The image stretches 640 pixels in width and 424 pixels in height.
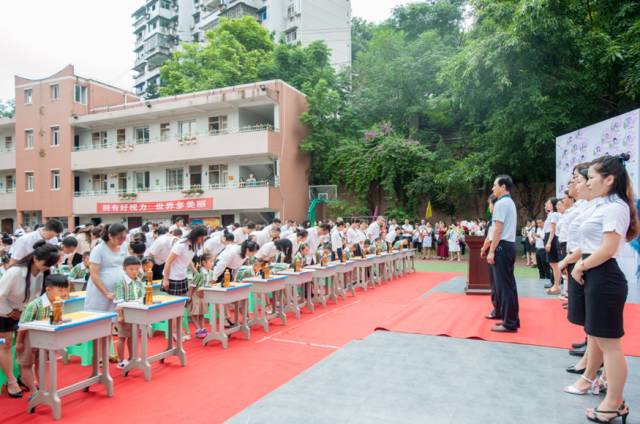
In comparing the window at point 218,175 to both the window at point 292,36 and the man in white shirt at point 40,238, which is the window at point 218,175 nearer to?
the man in white shirt at point 40,238

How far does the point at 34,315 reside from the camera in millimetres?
3557

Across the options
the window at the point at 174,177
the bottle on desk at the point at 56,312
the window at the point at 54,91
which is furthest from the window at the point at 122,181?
the bottle on desk at the point at 56,312

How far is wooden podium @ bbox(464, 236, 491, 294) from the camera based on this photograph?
7.97m

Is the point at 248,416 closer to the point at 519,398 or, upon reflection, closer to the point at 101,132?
the point at 519,398

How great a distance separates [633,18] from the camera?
Answer: 39.8 feet

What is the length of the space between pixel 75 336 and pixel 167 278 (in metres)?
1.87

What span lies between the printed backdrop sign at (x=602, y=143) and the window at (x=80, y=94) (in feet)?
72.1

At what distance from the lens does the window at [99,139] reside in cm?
2256

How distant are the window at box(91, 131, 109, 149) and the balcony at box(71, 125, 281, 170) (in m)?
0.20

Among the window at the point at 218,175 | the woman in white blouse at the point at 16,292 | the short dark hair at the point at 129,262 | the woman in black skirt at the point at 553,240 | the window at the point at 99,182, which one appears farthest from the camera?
the window at the point at 99,182

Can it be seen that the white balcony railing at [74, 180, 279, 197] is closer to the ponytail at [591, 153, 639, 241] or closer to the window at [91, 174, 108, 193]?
the window at [91, 174, 108, 193]

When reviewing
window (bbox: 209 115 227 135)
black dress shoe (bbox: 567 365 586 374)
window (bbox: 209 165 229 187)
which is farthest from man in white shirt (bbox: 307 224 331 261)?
window (bbox: 209 115 227 135)

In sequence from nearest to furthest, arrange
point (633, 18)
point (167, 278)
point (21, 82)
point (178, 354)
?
point (178, 354)
point (167, 278)
point (633, 18)
point (21, 82)

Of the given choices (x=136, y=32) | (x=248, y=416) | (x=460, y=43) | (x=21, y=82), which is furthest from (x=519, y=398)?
(x=136, y=32)
